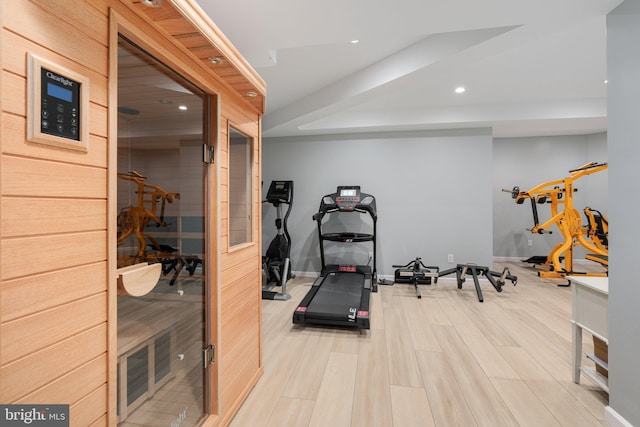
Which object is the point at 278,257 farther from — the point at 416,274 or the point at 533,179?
the point at 533,179

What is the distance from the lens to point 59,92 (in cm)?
76

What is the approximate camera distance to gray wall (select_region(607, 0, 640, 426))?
1517mm

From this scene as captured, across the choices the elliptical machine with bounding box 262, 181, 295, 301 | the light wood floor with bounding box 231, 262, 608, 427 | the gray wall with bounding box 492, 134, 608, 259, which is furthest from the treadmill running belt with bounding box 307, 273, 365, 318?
the gray wall with bounding box 492, 134, 608, 259

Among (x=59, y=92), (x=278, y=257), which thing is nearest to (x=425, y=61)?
(x=59, y=92)

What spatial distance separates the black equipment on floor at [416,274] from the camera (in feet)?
13.7

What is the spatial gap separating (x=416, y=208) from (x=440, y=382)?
3191 millimetres

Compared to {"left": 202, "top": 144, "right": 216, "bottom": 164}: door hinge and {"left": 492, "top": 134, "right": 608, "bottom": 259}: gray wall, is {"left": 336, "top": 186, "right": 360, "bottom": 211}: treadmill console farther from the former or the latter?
{"left": 492, "top": 134, "right": 608, "bottom": 259}: gray wall

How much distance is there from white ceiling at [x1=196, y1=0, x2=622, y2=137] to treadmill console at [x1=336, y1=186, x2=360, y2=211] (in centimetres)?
109

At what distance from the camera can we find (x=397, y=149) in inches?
194

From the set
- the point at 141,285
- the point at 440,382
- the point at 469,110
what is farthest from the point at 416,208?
the point at 141,285

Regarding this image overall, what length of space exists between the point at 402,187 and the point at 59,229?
184 inches

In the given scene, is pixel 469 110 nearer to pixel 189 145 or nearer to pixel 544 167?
pixel 544 167

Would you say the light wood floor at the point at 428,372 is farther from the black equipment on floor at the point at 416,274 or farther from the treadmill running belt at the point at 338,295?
the black equipment on floor at the point at 416,274

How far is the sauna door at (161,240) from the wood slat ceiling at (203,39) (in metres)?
0.14
